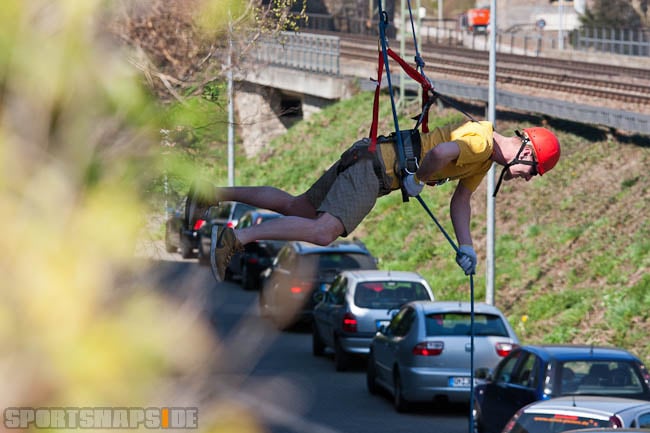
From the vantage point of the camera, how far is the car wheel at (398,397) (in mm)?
16906

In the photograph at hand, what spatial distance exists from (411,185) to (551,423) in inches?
168

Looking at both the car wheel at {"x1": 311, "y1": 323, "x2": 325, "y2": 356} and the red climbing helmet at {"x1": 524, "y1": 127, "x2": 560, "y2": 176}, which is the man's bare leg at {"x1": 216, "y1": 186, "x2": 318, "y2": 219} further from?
the car wheel at {"x1": 311, "y1": 323, "x2": 325, "y2": 356}

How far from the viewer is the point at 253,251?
30.9 m

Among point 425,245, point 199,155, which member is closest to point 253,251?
point 425,245

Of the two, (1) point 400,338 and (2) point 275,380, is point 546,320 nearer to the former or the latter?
(1) point 400,338

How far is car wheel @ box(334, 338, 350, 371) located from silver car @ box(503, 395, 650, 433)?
10.3 m

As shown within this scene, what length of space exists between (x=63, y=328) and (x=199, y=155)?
2760 mm

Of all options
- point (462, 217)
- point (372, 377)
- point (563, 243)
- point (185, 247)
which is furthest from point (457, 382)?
point (185, 247)

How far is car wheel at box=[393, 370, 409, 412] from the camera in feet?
55.5

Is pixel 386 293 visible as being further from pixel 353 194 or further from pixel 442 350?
pixel 353 194

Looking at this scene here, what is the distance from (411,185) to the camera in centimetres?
638

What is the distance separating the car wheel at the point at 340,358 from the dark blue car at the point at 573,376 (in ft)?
23.9

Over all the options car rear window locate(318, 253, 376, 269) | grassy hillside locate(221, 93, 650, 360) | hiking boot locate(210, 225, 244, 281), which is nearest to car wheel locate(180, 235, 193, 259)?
hiking boot locate(210, 225, 244, 281)

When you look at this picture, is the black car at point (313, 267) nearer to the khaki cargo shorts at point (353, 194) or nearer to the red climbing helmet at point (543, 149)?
the red climbing helmet at point (543, 149)
